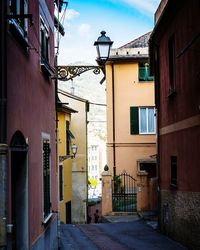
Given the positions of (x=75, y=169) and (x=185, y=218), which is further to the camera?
(x=75, y=169)

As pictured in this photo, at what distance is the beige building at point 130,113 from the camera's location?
30188mm

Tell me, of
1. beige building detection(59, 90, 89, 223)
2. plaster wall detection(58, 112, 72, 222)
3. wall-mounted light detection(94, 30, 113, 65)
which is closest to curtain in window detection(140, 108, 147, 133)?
plaster wall detection(58, 112, 72, 222)

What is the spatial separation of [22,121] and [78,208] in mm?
28501

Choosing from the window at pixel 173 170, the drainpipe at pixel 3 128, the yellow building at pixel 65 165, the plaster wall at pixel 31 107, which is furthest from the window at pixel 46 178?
the yellow building at pixel 65 165

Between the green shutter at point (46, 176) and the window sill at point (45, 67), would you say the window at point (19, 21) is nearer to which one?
the window sill at point (45, 67)

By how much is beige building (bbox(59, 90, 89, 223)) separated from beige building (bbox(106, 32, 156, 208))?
6383 mm

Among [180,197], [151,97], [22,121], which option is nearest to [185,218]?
[180,197]

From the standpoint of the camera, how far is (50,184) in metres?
12.3

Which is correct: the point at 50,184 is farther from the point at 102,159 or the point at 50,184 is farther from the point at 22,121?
the point at 102,159

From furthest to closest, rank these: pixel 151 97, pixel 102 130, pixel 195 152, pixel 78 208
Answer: pixel 102 130, pixel 78 208, pixel 151 97, pixel 195 152

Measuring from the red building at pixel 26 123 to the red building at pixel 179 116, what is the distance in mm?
3308

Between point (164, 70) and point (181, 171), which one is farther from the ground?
point (164, 70)

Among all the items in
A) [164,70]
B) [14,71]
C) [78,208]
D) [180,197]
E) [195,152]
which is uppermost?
[164,70]

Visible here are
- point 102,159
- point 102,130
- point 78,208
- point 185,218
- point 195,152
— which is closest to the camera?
point 195,152
